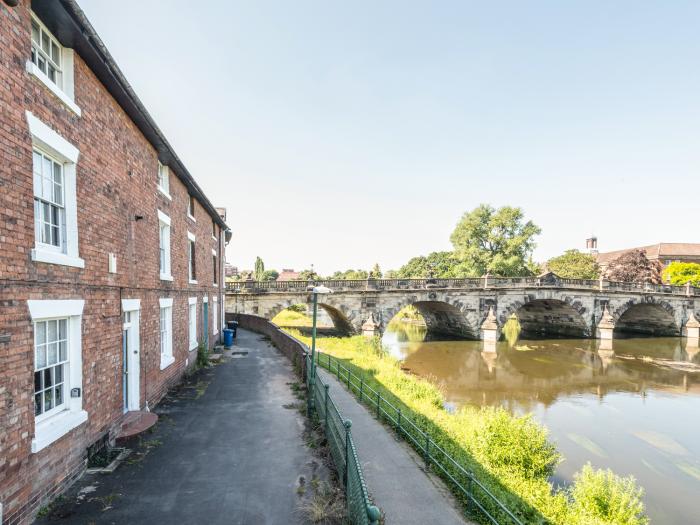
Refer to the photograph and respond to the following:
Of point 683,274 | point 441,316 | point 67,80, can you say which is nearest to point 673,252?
point 683,274

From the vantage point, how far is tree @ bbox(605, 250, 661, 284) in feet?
185

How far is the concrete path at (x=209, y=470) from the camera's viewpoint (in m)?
5.67

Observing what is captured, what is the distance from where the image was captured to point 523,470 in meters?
9.48

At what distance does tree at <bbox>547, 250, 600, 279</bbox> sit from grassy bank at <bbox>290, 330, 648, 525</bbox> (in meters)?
57.9

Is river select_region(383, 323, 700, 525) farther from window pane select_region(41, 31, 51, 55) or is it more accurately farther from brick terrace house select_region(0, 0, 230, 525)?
window pane select_region(41, 31, 51, 55)

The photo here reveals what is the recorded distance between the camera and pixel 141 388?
29.6ft

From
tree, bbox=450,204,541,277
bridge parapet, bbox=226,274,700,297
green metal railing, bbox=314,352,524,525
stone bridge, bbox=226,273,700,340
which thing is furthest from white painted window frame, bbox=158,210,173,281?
tree, bbox=450,204,541,277

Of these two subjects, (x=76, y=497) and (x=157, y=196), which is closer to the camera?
(x=76, y=497)

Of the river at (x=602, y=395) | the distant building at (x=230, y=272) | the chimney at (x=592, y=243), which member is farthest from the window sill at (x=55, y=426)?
the chimney at (x=592, y=243)

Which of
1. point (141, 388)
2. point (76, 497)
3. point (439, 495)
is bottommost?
point (439, 495)

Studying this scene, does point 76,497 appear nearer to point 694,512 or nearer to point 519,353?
point 694,512

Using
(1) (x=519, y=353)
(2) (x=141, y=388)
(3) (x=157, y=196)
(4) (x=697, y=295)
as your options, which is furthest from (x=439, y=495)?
(4) (x=697, y=295)

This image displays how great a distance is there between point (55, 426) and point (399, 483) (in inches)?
234

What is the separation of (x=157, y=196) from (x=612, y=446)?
1755 cm
